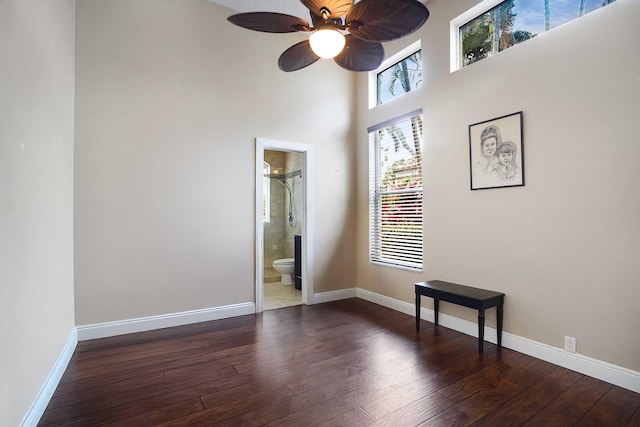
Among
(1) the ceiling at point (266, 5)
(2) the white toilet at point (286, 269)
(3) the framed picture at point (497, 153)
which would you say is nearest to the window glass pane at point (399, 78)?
(3) the framed picture at point (497, 153)

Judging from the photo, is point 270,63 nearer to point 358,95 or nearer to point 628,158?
point 358,95

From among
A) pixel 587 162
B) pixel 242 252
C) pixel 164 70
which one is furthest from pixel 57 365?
pixel 587 162

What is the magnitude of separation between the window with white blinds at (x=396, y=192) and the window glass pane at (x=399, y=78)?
15.6 inches

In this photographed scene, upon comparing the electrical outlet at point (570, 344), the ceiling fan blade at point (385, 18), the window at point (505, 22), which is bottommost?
the electrical outlet at point (570, 344)

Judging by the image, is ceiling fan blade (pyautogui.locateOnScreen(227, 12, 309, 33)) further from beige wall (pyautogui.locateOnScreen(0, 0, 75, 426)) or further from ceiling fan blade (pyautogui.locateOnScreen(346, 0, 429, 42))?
beige wall (pyautogui.locateOnScreen(0, 0, 75, 426))

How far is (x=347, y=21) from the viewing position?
6.52 feet

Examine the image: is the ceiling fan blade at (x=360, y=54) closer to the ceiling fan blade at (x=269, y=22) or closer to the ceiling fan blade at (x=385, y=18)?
the ceiling fan blade at (x=385, y=18)

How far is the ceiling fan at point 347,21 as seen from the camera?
1.83 m

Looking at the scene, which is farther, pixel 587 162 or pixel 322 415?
pixel 587 162

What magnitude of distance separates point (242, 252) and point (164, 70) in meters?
2.17

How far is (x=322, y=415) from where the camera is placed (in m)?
1.88

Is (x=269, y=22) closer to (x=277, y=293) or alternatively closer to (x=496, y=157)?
(x=496, y=157)

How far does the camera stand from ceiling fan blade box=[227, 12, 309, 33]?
1969mm

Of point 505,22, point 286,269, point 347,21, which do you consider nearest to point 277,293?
point 286,269
